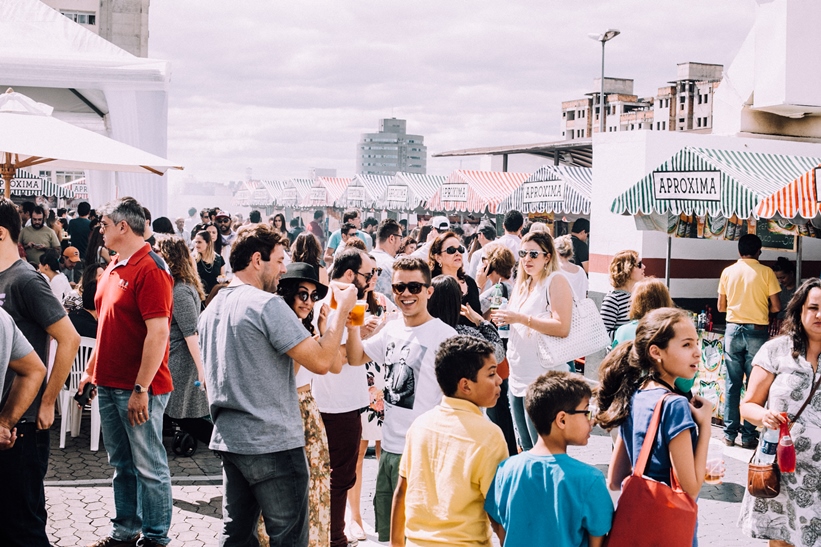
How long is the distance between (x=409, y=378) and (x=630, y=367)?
112 centimetres

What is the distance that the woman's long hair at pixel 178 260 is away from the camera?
19.5 feet

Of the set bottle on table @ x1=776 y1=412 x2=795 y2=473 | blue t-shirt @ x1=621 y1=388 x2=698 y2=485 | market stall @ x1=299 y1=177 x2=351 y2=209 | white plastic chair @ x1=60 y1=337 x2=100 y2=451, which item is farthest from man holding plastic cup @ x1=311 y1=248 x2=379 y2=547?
market stall @ x1=299 y1=177 x2=351 y2=209

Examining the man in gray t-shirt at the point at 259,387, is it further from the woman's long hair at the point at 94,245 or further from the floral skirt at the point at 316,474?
the woman's long hair at the point at 94,245

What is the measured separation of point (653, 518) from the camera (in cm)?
283

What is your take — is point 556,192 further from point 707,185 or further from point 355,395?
point 355,395

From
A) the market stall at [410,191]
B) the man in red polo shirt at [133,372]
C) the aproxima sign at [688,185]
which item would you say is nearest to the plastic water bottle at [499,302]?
the man in red polo shirt at [133,372]

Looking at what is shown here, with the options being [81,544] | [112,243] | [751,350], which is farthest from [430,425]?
[751,350]

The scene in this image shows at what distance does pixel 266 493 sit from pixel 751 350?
6.04 m

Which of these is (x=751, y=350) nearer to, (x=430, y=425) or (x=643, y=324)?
(x=643, y=324)

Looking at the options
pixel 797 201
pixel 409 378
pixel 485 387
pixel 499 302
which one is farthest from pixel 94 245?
pixel 485 387

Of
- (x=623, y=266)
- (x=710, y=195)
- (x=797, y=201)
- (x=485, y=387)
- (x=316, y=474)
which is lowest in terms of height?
(x=316, y=474)

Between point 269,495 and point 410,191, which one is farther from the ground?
point 410,191

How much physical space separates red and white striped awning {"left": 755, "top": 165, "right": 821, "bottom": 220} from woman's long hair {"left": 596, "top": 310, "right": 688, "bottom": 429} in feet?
17.2

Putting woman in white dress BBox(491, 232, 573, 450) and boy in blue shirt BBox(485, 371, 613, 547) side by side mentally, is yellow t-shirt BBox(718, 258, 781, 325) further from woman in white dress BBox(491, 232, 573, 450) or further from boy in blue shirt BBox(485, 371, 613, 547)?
boy in blue shirt BBox(485, 371, 613, 547)
